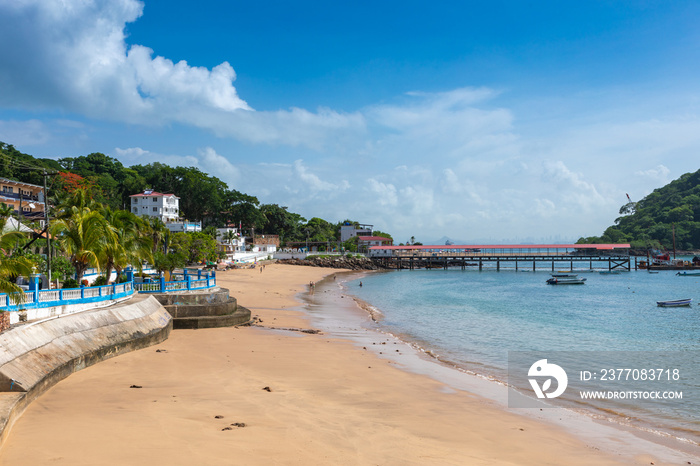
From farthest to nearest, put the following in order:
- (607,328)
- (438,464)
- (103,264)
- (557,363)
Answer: (607,328) < (103,264) < (557,363) < (438,464)

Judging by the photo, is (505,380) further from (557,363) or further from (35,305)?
(35,305)

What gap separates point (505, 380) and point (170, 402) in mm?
11916

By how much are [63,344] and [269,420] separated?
758 cm

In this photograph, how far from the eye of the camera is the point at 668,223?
173 metres

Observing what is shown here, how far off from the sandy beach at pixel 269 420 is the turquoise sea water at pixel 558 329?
4730 mm

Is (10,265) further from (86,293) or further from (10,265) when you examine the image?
(86,293)

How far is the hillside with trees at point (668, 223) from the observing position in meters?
166

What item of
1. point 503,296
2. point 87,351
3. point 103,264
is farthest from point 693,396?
point 503,296

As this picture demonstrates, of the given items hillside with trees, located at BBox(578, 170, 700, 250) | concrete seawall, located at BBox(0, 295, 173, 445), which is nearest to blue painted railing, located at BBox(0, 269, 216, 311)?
concrete seawall, located at BBox(0, 295, 173, 445)

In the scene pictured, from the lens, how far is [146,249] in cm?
2641

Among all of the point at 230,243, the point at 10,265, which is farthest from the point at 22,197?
the point at 10,265

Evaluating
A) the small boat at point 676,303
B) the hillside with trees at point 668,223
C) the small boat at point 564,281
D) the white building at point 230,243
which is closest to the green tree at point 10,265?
the small boat at point 676,303

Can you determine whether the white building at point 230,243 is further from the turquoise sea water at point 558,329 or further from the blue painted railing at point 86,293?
the blue painted railing at point 86,293

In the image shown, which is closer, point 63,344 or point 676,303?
point 63,344
